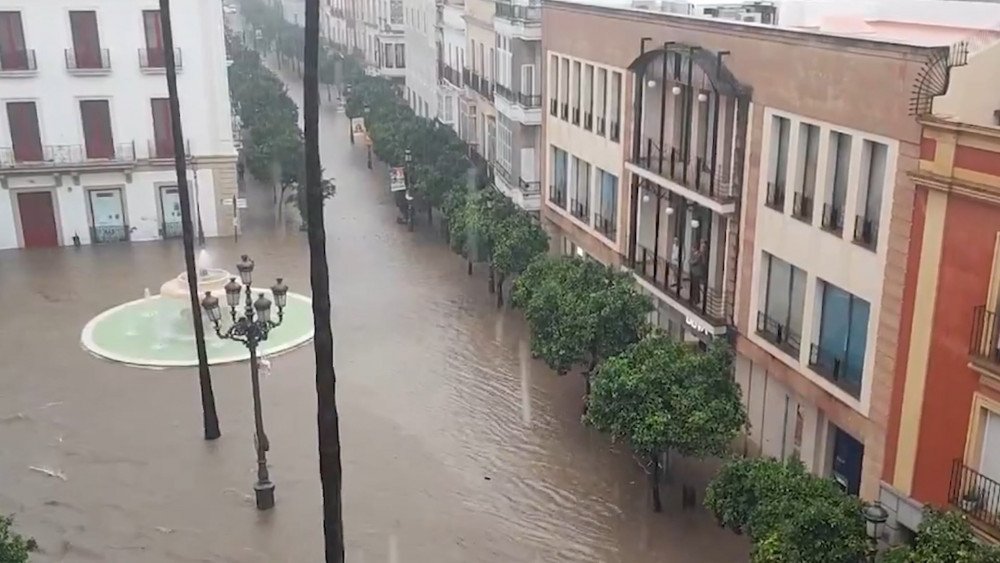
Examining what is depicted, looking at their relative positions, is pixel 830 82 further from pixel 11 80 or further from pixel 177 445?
pixel 11 80

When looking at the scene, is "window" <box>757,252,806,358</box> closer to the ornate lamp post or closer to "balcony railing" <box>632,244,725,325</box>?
"balcony railing" <box>632,244,725,325</box>

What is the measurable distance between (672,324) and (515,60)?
11.8m

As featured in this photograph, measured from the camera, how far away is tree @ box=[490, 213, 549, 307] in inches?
1066

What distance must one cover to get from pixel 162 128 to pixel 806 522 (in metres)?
29.3

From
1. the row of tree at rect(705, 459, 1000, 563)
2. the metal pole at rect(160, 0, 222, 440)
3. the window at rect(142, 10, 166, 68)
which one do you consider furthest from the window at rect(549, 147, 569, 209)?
the window at rect(142, 10, 166, 68)

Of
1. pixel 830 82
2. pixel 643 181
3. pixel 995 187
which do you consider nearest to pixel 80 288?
pixel 643 181

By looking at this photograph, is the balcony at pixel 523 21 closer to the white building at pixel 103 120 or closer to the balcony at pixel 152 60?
the white building at pixel 103 120

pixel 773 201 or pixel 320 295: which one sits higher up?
pixel 320 295

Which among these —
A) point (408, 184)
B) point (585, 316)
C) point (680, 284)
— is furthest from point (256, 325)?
point (408, 184)

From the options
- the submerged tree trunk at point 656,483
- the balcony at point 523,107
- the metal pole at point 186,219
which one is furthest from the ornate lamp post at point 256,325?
the balcony at point 523,107

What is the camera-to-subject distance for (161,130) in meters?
36.0

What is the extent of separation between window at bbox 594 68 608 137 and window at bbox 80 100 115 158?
749 inches

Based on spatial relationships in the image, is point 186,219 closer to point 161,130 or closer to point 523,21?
point 523,21

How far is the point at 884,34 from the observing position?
21.4m
